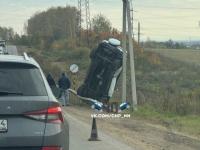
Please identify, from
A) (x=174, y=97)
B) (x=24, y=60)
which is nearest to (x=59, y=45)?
(x=174, y=97)

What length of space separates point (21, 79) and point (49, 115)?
0.51m

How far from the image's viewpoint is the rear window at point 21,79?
22.0 feet

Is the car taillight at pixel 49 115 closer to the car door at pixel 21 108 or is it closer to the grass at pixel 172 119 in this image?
the car door at pixel 21 108

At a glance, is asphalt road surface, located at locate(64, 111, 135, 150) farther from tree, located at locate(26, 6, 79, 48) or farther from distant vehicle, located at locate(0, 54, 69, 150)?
tree, located at locate(26, 6, 79, 48)

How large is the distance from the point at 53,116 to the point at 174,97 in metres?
22.6

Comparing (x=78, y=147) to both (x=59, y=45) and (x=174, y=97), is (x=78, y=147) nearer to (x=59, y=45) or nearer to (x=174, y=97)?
(x=174, y=97)

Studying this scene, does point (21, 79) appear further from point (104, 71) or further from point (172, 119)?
point (104, 71)

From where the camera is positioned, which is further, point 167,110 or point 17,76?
point 167,110

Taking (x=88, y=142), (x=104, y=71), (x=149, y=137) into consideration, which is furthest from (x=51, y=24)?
(x=88, y=142)

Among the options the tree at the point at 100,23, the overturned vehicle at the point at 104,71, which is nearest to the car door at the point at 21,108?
the overturned vehicle at the point at 104,71

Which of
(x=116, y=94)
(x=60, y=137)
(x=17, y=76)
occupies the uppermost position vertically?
(x=17, y=76)

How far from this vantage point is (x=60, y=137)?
22.4 feet

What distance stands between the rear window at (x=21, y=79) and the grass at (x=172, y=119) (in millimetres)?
12902

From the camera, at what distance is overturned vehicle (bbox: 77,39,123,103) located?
3089cm
